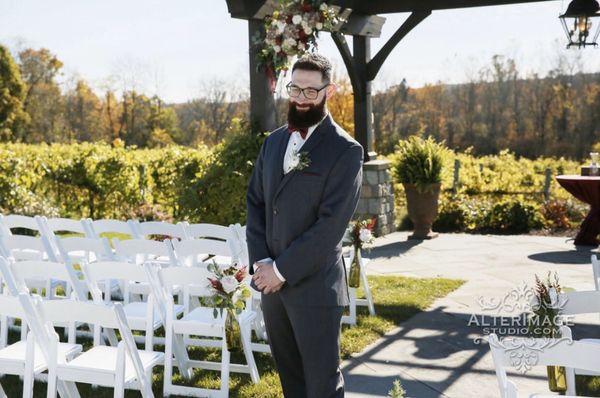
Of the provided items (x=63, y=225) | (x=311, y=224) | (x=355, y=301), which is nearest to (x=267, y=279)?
(x=311, y=224)

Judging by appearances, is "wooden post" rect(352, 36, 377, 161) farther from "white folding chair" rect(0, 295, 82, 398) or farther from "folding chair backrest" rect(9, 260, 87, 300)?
"white folding chair" rect(0, 295, 82, 398)

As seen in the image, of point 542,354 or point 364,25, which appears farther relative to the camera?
point 364,25

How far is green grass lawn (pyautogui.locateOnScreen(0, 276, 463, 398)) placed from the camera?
4422 millimetres

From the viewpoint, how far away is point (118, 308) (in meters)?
3.35

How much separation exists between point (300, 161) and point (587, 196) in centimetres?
723

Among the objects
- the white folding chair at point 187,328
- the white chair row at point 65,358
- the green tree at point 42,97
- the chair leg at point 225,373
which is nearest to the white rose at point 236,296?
the white folding chair at point 187,328

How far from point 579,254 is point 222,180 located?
457 centimetres

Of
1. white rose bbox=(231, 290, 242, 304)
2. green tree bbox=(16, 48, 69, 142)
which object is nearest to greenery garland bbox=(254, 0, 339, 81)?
white rose bbox=(231, 290, 242, 304)

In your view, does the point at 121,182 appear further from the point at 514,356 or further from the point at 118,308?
the point at 514,356

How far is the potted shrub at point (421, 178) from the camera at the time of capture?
1023 centimetres

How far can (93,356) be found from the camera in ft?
12.2

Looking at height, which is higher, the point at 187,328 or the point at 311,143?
the point at 311,143

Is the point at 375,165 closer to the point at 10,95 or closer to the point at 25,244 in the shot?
the point at 25,244

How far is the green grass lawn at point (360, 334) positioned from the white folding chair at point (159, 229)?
1082mm
